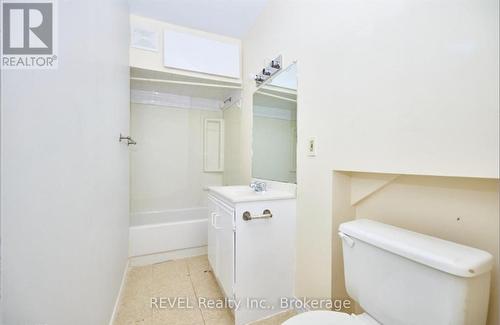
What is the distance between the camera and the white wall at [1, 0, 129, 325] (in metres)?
0.52

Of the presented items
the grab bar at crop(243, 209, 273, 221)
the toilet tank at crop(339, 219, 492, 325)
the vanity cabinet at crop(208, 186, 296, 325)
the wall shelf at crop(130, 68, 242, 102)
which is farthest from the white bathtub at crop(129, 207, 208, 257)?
the toilet tank at crop(339, 219, 492, 325)

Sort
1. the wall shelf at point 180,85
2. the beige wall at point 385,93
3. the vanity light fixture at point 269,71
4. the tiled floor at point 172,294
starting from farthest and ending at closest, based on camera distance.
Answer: the wall shelf at point 180,85 → the vanity light fixture at point 269,71 → the tiled floor at point 172,294 → the beige wall at point 385,93

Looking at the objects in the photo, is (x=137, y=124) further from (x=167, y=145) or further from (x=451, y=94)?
(x=451, y=94)

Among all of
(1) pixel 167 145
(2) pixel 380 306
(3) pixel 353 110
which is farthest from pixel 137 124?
(2) pixel 380 306

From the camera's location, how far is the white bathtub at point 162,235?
217 centimetres

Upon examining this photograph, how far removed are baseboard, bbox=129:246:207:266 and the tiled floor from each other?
65 millimetres

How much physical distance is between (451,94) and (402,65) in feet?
0.74

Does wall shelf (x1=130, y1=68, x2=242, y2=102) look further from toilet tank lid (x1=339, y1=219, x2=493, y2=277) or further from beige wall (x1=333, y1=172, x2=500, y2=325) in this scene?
toilet tank lid (x1=339, y1=219, x2=493, y2=277)

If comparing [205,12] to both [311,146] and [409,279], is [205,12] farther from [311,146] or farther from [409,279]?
[409,279]

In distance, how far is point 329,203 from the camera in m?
1.16

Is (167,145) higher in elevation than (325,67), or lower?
lower

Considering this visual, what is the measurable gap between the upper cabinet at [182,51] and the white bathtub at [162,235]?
1.69m

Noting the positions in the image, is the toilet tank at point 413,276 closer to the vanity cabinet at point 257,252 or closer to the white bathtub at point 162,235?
the vanity cabinet at point 257,252

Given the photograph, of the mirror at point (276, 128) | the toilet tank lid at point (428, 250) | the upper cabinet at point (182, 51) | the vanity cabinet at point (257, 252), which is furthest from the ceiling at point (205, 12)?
the toilet tank lid at point (428, 250)
